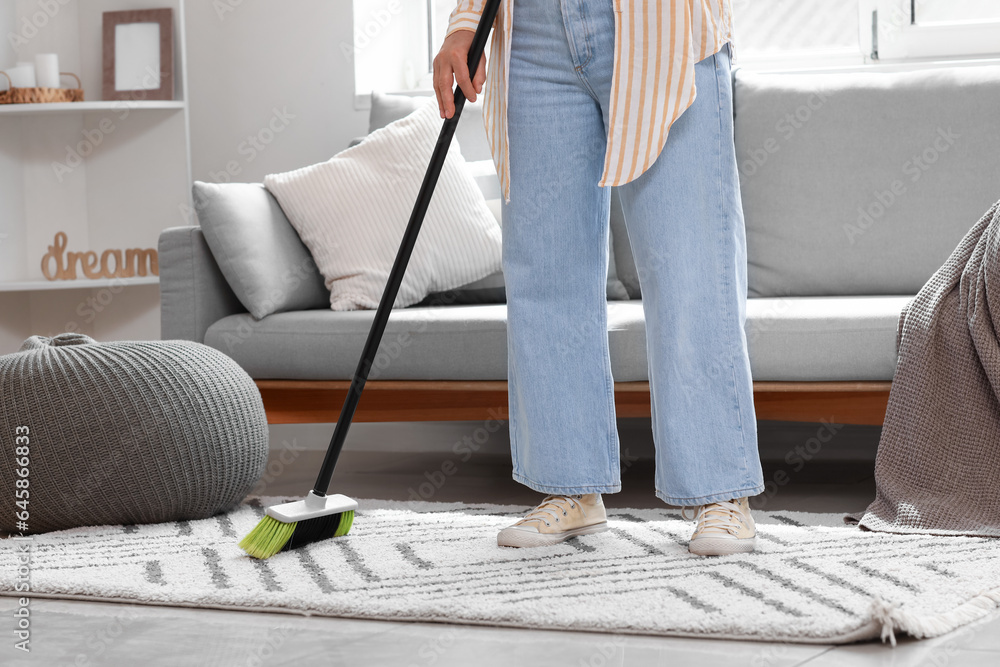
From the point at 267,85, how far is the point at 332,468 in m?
1.87

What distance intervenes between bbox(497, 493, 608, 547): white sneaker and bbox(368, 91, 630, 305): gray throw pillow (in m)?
0.87

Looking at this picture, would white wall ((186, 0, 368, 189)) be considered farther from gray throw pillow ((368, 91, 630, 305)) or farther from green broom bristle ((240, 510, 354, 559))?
green broom bristle ((240, 510, 354, 559))

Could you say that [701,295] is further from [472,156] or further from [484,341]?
[472,156]

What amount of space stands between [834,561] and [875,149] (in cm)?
123

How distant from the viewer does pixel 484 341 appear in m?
2.09

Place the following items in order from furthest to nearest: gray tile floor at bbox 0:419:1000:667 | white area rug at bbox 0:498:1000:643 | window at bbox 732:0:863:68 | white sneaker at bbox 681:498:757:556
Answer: window at bbox 732:0:863:68
white sneaker at bbox 681:498:757:556
white area rug at bbox 0:498:1000:643
gray tile floor at bbox 0:419:1000:667

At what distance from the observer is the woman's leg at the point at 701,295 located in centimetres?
152

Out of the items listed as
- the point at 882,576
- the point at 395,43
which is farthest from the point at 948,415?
the point at 395,43

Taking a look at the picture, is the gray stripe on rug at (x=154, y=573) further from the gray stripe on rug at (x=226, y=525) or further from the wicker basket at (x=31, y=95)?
the wicker basket at (x=31, y=95)

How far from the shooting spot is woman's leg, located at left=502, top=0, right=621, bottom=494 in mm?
1579

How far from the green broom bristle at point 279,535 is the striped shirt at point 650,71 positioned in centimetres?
67

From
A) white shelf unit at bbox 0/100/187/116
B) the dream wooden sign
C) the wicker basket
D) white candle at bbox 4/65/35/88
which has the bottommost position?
the dream wooden sign

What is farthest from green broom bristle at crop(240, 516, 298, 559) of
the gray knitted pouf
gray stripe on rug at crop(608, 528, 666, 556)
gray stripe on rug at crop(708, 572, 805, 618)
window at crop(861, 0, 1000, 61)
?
window at crop(861, 0, 1000, 61)

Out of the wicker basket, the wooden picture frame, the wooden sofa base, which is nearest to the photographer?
the wooden sofa base
